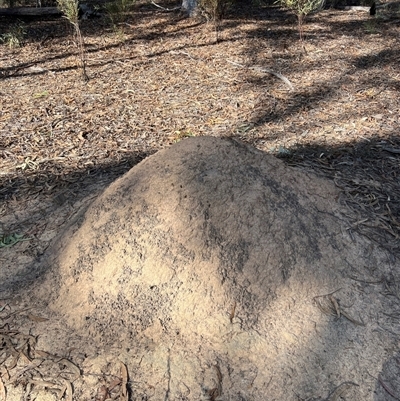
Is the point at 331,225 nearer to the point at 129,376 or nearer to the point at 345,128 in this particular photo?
the point at 129,376

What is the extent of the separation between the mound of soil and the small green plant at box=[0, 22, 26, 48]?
595 centimetres

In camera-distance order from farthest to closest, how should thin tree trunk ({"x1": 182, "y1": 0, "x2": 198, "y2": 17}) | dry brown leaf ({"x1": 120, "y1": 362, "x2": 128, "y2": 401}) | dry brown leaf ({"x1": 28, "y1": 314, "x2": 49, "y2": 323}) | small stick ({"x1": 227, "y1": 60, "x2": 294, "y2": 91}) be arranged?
thin tree trunk ({"x1": 182, "y1": 0, "x2": 198, "y2": 17})
small stick ({"x1": 227, "y1": 60, "x2": 294, "y2": 91})
dry brown leaf ({"x1": 28, "y1": 314, "x2": 49, "y2": 323})
dry brown leaf ({"x1": 120, "y1": 362, "x2": 128, "y2": 401})

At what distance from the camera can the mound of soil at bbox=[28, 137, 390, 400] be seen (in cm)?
206

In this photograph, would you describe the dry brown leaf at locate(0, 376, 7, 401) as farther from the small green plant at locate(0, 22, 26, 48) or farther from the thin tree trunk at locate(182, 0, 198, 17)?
the thin tree trunk at locate(182, 0, 198, 17)

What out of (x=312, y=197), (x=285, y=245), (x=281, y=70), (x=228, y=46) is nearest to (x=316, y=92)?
(x=281, y=70)

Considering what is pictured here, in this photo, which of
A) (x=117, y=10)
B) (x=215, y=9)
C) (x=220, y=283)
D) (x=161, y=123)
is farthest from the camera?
(x=117, y=10)

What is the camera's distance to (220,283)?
224 centimetres

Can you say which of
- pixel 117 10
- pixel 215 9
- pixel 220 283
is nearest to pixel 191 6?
pixel 117 10

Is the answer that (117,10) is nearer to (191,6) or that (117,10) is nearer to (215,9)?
(191,6)

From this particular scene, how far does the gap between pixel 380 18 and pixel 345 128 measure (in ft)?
16.8

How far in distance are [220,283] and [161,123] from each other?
2831 millimetres

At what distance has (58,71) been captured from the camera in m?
6.32

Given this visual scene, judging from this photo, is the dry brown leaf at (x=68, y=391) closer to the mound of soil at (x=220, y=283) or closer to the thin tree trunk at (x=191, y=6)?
the mound of soil at (x=220, y=283)

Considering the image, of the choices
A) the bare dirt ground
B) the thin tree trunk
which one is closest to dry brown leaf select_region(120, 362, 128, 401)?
the bare dirt ground
